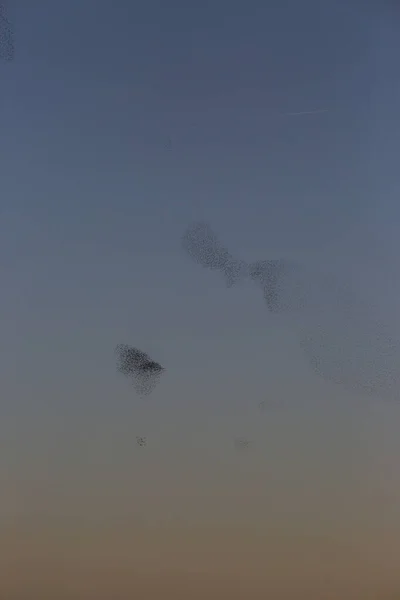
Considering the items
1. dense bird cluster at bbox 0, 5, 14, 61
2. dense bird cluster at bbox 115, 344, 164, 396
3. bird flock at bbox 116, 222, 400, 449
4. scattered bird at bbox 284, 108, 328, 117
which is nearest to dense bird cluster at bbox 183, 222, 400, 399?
bird flock at bbox 116, 222, 400, 449

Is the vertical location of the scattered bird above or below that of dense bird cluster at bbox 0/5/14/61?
above

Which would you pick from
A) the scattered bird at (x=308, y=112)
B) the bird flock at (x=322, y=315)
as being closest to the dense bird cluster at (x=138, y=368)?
the bird flock at (x=322, y=315)

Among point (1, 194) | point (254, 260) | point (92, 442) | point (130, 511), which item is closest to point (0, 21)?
point (1, 194)

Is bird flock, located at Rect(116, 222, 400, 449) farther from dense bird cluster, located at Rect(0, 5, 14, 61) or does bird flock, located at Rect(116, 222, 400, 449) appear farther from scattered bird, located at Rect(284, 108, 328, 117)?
dense bird cluster, located at Rect(0, 5, 14, 61)

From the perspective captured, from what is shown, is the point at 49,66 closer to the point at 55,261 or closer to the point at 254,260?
the point at 55,261

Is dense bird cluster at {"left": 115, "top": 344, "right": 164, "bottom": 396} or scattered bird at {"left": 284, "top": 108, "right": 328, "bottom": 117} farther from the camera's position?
scattered bird at {"left": 284, "top": 108, "right": 328, "bottom": 117}

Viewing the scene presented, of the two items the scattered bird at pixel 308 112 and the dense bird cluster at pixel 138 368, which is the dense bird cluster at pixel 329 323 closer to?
the dense bird cluster at pixel 138 368

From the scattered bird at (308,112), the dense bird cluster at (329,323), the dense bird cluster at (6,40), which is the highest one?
the scattered bird at (308,112)
